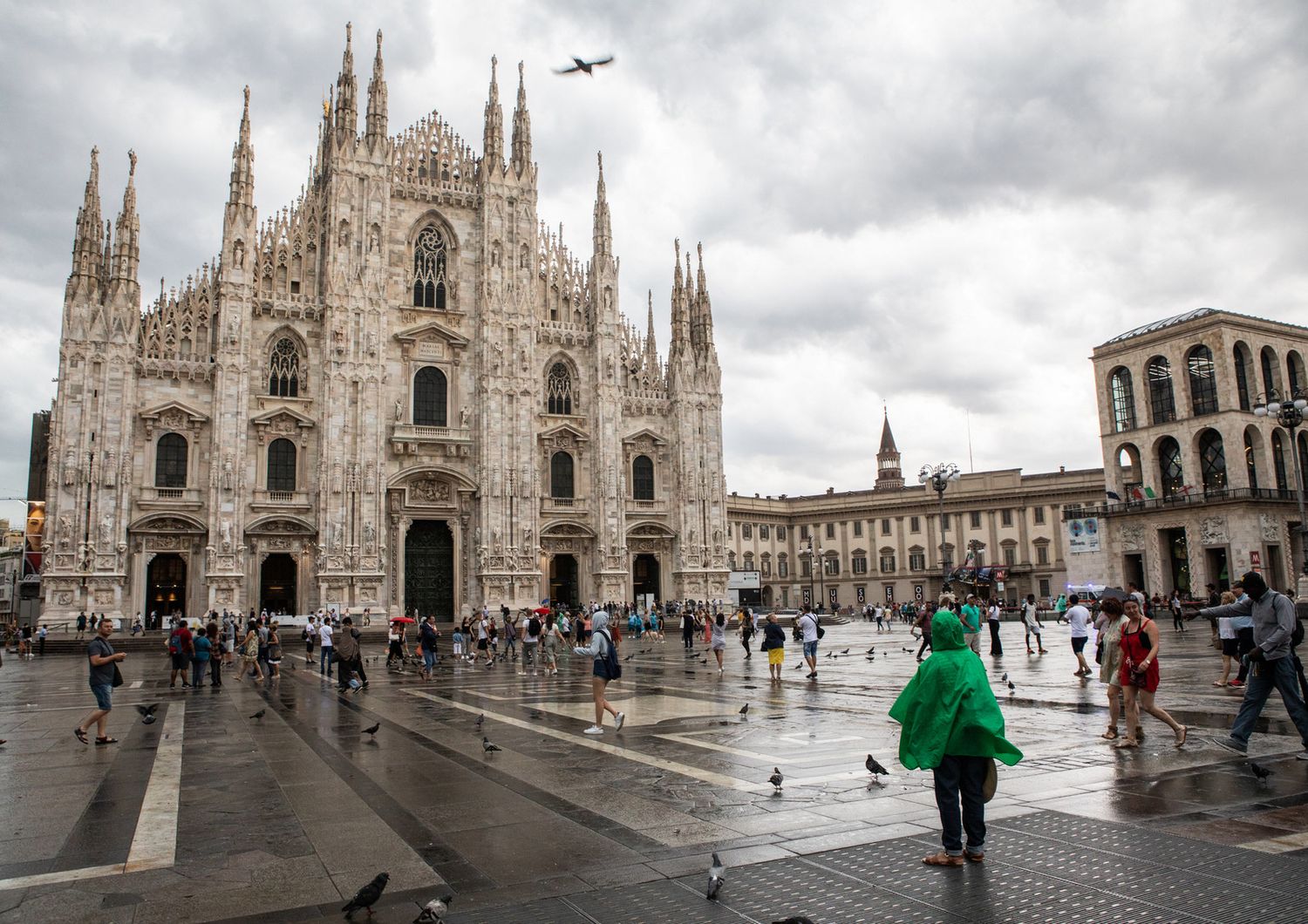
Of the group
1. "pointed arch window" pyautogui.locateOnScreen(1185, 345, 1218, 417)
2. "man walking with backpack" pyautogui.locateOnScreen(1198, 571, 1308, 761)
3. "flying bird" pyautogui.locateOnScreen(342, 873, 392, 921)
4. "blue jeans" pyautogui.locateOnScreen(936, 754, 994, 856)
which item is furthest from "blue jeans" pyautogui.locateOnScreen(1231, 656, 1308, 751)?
"pointed arch window" pyautogui.locateOnScreen(1185, 345, 1218, 417)

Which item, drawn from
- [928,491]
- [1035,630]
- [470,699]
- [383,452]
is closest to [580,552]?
[383,452]

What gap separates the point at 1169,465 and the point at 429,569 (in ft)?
145

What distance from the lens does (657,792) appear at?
7.68 meters

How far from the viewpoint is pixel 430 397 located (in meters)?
44.1

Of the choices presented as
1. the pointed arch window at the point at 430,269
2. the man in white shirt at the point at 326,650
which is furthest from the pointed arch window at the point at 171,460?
the man in white shirt at the point at 326,650

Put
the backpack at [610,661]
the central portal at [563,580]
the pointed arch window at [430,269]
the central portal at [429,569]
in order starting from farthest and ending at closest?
the central portal at [563,580], the pointed arch window at [430,269], the central portal at [429,569], the backpack at [610,661]

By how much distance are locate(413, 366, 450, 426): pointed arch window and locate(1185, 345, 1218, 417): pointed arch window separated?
42.2m

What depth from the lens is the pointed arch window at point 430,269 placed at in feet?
147

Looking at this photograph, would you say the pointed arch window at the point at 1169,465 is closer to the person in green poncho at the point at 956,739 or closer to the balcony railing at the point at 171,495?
the balcony railing at the point at 171,495

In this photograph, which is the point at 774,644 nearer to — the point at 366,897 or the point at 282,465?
the point at 366,897

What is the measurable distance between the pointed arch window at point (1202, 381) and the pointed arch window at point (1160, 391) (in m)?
1.24

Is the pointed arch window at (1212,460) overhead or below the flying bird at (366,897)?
overhead

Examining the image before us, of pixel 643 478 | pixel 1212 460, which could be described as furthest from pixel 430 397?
pixel 1212 460

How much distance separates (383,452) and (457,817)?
121 feet
